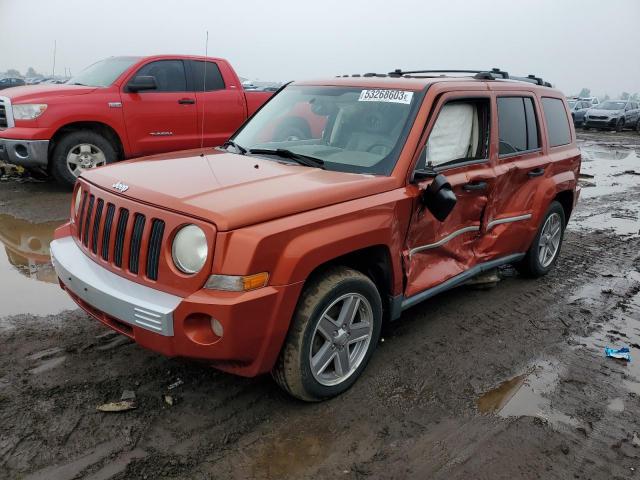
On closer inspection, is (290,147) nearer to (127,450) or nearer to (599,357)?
(127,450)

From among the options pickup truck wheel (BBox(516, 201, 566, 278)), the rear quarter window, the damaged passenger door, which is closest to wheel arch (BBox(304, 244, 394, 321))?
the damaged passenger door

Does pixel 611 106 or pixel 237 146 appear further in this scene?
pixel 611 106

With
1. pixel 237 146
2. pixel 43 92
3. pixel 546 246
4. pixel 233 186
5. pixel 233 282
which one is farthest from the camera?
pixel 43 92

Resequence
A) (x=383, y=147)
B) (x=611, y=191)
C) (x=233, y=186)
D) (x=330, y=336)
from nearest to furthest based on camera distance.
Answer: (x=233, y=186)
(x=330, y=336)
(x=383, y=147)
(x=611, y=191)

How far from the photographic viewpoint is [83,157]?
7531 mm

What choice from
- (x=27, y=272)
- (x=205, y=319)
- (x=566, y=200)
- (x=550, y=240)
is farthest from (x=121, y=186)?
(x=566, y=200)

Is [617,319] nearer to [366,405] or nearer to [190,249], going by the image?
[366,405]

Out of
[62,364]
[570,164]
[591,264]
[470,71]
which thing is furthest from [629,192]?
[62,364]

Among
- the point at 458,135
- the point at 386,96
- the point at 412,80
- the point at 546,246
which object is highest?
the point at 412,80

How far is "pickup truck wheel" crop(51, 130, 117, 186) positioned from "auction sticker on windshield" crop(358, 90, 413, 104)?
16.5ft

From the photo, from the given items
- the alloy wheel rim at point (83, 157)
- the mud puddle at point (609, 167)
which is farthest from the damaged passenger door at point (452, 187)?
the mud puddle at point (609, 167)

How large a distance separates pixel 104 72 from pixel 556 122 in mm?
6364

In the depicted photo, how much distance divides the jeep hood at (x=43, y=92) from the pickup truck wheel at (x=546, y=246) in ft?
20.1

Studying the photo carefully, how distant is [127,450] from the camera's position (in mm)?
2631
